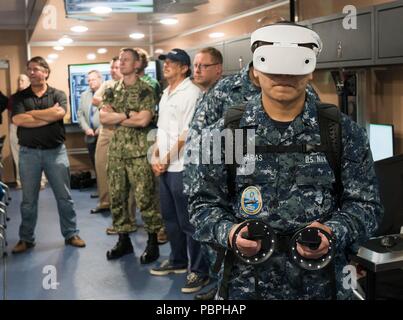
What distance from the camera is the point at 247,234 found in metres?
1.11

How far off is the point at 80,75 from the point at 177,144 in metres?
1.04

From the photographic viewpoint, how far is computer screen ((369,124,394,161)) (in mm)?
2844

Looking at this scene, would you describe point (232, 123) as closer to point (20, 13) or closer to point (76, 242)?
point (20, 13)

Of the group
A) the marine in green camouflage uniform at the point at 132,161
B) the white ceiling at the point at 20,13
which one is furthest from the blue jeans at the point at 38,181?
the white ceiling at the point at 20,13

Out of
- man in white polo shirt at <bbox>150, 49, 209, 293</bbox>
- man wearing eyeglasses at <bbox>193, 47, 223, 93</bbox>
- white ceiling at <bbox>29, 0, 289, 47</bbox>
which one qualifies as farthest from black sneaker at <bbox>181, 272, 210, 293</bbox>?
white ceiling at <bbox>29, 0, 289, 47</bbox>

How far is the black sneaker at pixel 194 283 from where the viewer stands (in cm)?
300

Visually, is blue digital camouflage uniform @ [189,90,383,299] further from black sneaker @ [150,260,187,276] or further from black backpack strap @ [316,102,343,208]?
black sneaker @ [150,260,187,276]

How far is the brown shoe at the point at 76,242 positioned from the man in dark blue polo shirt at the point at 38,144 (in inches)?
6.9

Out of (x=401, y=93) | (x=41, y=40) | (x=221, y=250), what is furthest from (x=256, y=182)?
(x=41, y=40)

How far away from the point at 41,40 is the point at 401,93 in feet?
7.76

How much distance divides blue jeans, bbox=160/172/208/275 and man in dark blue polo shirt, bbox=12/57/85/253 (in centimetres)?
97

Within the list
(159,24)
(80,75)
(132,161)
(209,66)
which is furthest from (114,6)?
(132,161)

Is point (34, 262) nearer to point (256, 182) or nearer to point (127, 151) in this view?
point (127, 151)

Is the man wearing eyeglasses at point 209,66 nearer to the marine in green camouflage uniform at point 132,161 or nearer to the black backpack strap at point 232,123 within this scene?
the marine in green camouflage uniform at point 132,161
